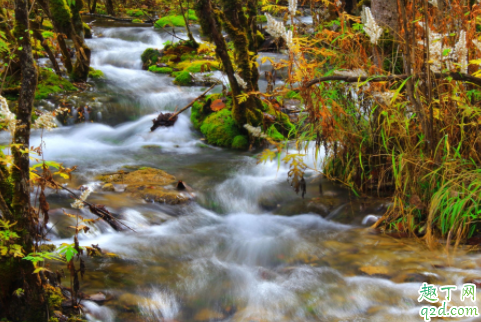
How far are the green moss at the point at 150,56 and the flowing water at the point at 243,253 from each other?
5.48 metres

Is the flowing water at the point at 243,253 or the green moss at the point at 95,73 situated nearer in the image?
the flowing water at the point at 243,253

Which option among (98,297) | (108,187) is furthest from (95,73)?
(98,297)

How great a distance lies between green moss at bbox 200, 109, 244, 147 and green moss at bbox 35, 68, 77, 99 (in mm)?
Result: 3527

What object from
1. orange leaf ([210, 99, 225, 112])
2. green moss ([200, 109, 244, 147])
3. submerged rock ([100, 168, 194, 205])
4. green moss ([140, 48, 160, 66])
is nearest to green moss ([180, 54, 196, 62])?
green moss ([140, 48, 160, 66])

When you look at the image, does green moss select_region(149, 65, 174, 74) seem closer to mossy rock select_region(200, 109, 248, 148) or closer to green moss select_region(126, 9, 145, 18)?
mossy rock select_region(200, 109, 248, 148)

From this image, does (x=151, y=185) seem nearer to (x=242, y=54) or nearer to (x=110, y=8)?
(x=242, y=54)

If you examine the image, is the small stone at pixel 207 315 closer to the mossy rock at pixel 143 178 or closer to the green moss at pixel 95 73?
the mossy rock at pixel 143 178

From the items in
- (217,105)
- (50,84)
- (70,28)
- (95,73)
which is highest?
(70,28)

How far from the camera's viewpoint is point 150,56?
11984 mm

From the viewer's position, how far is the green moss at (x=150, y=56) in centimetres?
1181

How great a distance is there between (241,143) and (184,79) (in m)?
3.99

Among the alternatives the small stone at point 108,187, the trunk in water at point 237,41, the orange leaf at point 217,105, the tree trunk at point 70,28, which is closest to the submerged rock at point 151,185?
the small stone at point 108,187

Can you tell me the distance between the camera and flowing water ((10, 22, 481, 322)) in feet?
9.98

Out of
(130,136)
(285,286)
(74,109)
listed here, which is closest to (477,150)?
(285,286)
